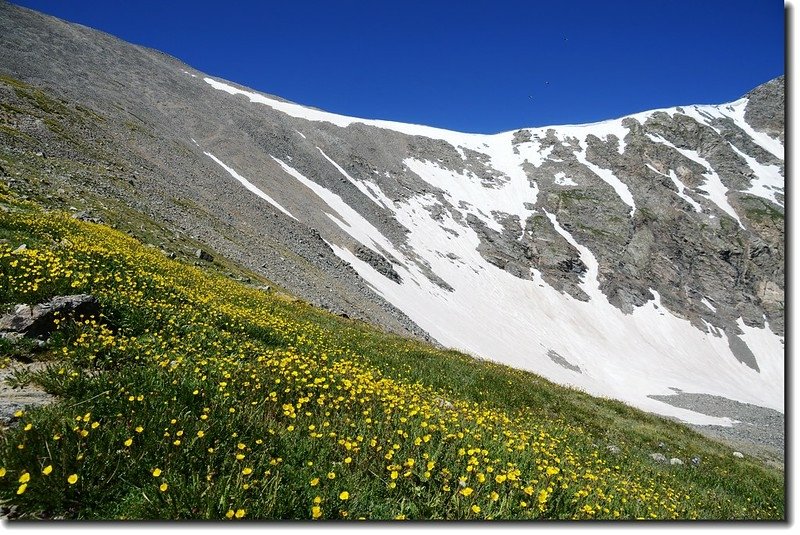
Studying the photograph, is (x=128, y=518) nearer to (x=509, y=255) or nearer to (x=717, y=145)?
(x=509, y=255)

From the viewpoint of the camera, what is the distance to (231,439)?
4.54m

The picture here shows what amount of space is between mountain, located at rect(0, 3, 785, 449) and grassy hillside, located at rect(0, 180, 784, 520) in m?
17.3

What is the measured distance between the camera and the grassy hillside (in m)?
3.62

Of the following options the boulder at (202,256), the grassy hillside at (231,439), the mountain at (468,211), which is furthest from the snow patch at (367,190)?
the grassy hillside at (231,439)

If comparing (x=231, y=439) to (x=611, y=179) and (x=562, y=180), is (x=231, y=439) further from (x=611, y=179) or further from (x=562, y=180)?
(x=611, y=179)

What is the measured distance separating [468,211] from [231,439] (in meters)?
97.4

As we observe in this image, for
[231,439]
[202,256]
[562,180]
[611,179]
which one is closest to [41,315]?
[231,439]

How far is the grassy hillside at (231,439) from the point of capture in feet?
11.9

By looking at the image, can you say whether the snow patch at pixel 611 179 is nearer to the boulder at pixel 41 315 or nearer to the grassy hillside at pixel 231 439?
the grassy hillside at pixel 231 439

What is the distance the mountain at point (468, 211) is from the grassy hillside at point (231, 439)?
17297 millimetres

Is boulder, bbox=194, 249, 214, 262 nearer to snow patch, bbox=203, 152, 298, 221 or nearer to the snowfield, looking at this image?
the snowfield

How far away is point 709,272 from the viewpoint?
344 ft

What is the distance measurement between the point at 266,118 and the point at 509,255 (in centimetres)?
5851

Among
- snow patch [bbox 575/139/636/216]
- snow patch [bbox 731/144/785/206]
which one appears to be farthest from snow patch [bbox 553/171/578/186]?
snow patch [bbox 731/144/785/206]
